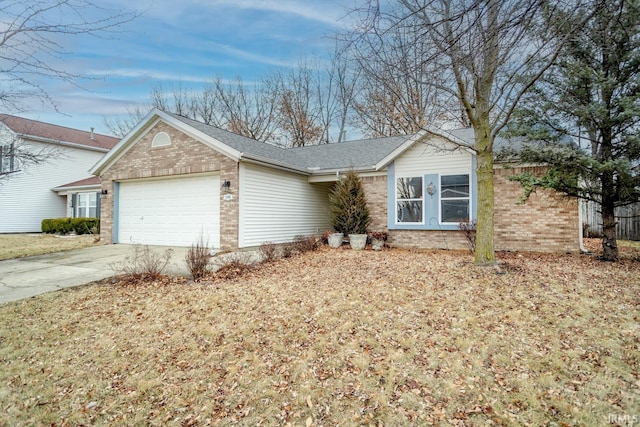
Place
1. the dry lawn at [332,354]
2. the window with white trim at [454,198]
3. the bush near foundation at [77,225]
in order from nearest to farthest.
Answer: the dry lawn at [332,354] → the window with white trim at [454,198] → the bush near foundation at [77,225]

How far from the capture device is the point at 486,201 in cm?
697

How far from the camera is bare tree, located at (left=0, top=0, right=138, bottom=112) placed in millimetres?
4934

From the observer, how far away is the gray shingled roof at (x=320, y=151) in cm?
1135

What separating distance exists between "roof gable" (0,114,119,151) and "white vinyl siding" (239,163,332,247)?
47.8ft

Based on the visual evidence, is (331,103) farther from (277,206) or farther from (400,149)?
(277,206)

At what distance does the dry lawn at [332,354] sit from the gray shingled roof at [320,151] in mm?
6117

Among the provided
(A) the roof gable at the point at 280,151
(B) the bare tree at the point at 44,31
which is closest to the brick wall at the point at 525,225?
(A) the roof gable at the point at 280,151

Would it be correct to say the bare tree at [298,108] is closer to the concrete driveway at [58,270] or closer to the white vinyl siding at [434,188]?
the white vinyl siding at [434,188]

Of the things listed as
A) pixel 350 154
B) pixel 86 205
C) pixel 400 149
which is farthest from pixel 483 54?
pixel 86 205

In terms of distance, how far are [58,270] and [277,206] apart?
637 centimetres

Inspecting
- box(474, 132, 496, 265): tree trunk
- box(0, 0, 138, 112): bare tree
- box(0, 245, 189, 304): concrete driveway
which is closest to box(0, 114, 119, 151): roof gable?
box(0, 245, 189, 304): concrete driveway

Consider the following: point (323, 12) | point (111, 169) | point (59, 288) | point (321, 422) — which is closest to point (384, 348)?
point (321, 422)

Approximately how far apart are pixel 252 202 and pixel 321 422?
834cm

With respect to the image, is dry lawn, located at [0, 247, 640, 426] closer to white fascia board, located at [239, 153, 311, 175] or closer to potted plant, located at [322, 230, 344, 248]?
white fascia board, located at [239, 153, 311, 175]
